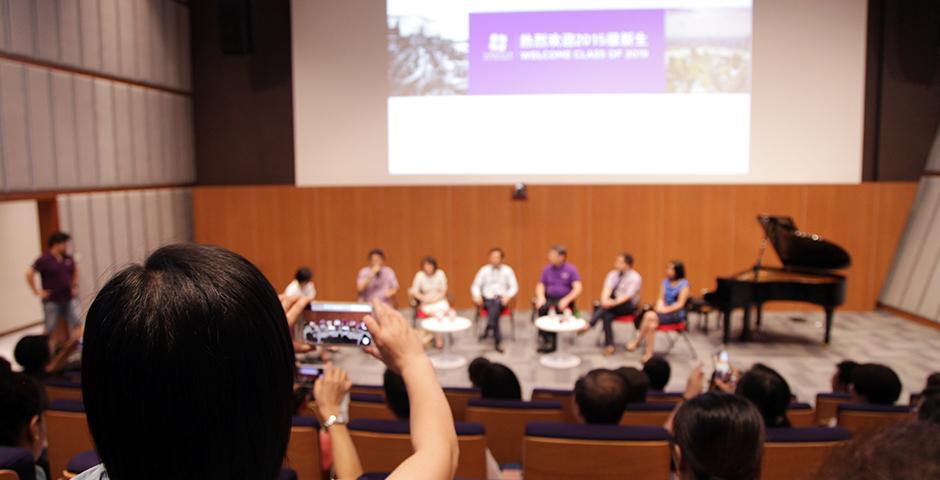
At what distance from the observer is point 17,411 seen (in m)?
2.29

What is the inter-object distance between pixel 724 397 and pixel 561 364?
5215 millimetres

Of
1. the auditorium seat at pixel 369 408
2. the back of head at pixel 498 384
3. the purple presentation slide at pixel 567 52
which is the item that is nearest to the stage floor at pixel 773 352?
the back of head at pixel 498 384

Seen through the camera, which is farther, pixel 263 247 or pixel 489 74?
pixel 263 247

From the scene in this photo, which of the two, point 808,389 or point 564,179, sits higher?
point 564,179

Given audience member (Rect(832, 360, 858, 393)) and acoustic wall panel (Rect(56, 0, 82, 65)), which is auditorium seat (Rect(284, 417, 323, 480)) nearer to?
audience member (Rect(832, 360, 858, 393))

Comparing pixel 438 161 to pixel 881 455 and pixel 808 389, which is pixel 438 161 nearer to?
pixel 808 389

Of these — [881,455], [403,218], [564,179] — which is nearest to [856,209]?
[564,179]

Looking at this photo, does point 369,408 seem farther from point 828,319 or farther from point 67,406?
point 828,319

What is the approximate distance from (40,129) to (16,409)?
21.0ft

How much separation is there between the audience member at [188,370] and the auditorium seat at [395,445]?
6.51 feet

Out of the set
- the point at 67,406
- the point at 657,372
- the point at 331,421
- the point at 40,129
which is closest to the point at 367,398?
the point at 67,406

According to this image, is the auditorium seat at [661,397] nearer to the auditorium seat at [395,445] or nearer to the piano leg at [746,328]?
the auditorium seat at [395,445]

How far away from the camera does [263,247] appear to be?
10562mm

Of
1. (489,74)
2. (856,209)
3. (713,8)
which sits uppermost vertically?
(713,8)
